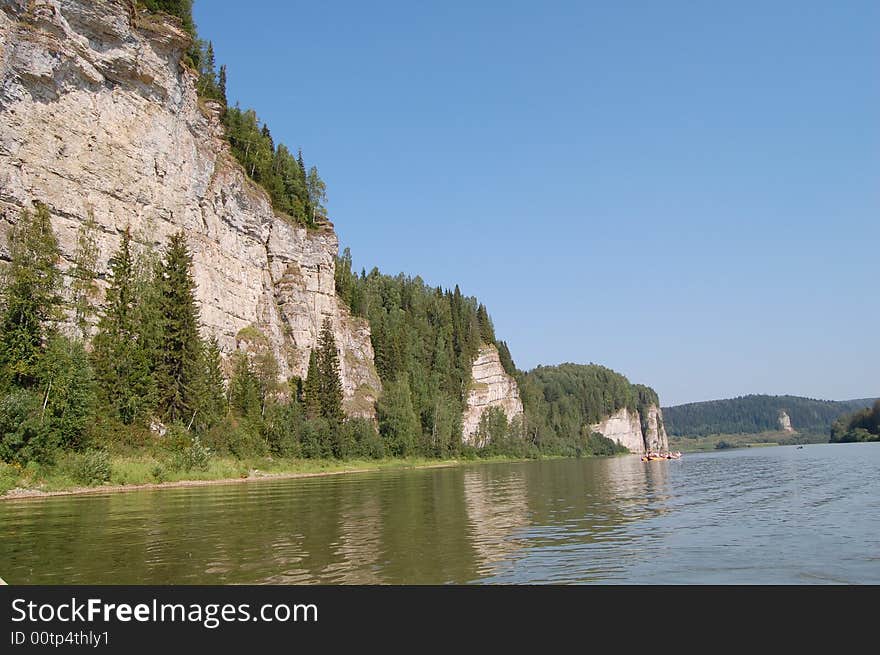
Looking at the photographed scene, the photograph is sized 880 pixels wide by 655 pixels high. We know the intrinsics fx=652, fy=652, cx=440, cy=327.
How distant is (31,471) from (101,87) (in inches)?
1317

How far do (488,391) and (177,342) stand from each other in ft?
323

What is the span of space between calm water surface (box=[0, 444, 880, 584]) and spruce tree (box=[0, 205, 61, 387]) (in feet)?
39.2

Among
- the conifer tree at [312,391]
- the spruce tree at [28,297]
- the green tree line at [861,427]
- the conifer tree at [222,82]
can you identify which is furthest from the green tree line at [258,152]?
the green tree line at [861,427]

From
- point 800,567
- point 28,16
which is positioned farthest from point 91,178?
point 800,567

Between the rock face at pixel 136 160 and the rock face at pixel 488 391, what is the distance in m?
59.3

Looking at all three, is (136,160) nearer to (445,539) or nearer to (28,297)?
(28,297)

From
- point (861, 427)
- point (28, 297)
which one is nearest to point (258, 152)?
point (28, 297)

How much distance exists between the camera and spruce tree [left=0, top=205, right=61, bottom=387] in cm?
4075

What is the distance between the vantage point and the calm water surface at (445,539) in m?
14.5

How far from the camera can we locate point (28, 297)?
4244 centimetres

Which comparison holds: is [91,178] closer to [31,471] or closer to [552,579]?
[31,471]

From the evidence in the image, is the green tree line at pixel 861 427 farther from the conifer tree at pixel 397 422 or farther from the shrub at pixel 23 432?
the shrub at pixel 23 432

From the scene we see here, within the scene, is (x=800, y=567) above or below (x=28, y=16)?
below

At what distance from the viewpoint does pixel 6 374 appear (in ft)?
132
